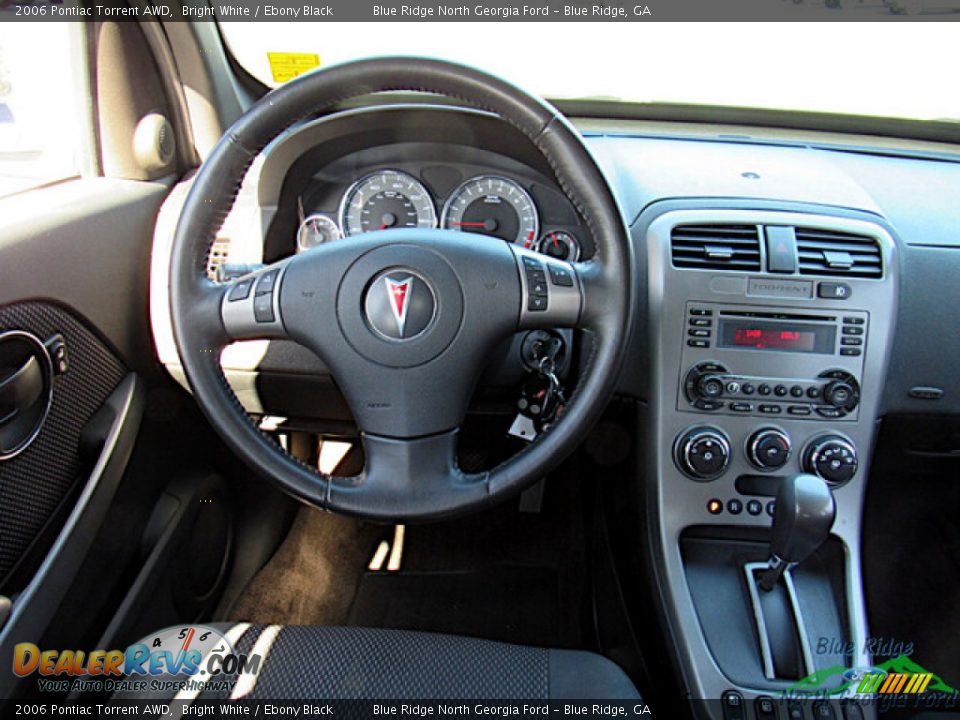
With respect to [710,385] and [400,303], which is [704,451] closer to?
[710,385]

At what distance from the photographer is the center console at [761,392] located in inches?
A: 56.7

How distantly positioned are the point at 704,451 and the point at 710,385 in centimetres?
14

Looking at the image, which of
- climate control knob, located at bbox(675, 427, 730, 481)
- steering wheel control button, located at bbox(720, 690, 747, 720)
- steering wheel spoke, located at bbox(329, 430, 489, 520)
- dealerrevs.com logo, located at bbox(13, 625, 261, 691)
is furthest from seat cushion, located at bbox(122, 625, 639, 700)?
climate control knob, located at bbox(675, 427, 730, 481)

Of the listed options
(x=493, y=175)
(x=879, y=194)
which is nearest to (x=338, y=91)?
(x=493, y=175)

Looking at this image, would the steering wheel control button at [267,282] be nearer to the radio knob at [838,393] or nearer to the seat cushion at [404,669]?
the seat cushion at [404,669]

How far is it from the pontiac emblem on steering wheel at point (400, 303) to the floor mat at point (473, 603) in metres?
1.07

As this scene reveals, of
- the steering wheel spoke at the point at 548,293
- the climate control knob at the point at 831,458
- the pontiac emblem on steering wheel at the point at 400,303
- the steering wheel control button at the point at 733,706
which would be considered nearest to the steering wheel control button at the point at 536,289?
the steering wheel spoke at the point at 548,293

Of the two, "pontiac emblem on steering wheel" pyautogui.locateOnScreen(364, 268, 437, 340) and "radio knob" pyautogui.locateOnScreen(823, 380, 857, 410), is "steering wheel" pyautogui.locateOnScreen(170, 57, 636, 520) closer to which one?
"pontiac emblem on steering wheel" pyautogui.locateOnScreen(364, 268, 437, 340)

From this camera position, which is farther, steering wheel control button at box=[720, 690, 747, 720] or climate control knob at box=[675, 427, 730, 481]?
climate control knob at box=[675, 427, 730, 481]

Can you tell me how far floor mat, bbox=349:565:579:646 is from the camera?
6.35 ft

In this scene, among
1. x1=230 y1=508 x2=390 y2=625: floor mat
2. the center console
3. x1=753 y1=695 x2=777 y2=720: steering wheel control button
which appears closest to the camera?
x1=753 y1=695 x2=777 y2=720: steering wheel control button

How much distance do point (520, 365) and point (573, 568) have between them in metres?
0.85

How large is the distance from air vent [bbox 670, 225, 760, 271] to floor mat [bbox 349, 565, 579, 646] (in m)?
1.06

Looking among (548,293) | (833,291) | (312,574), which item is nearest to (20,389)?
(548,293)
